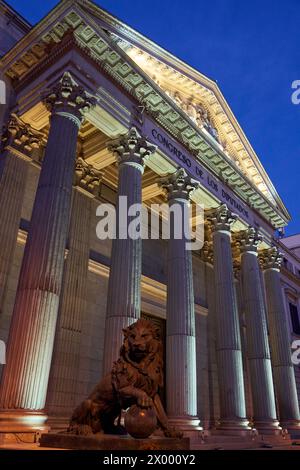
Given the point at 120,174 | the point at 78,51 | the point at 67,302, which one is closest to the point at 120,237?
the point at 120,174

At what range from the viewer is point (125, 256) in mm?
11320

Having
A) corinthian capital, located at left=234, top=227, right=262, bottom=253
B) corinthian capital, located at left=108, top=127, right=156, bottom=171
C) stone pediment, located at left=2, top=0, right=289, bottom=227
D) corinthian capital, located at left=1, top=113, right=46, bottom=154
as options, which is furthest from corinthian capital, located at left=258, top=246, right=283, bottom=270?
corinthian capital, located at left=1, top=113, right=46, bottom=154

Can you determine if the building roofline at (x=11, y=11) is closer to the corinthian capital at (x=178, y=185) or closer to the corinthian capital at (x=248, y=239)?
the corinthian capital at (x=178, y=185)

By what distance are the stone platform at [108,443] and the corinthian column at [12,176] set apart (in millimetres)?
5972

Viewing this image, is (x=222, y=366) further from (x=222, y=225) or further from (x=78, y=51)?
(x=78, y=51)

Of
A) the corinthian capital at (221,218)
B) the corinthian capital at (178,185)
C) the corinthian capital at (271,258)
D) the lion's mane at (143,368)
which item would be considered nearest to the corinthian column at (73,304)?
the corinthian capital at (178,185)

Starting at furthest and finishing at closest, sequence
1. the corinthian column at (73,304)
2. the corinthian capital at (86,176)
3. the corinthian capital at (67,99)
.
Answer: the corinthian capital at (86,176) → the corinthian column at (73,304) → the corinthian capital at (67,99)

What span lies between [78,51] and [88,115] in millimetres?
1857

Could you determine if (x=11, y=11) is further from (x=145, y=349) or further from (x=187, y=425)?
(x=187, y=425)

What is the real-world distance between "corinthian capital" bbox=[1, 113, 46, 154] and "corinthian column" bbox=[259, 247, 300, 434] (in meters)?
13.7

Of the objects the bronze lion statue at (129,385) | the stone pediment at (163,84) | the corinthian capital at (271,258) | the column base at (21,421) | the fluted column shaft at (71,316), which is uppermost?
the stone pediment at (163,84)

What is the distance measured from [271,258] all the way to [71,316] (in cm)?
1220

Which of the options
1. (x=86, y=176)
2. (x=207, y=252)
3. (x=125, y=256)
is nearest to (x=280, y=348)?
(x=207, y=252)

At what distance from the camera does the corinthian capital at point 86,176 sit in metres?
15.1
